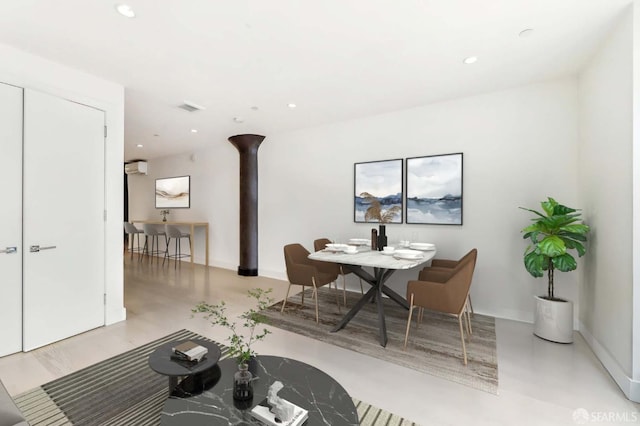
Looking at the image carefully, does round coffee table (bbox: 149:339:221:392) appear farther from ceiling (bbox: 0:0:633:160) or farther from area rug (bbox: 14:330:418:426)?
ceiling (bbox: 0:0:633:160)

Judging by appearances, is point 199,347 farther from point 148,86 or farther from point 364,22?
point 148,86

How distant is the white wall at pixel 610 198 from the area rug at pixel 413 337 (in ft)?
2.79

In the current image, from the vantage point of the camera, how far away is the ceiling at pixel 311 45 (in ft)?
6.86

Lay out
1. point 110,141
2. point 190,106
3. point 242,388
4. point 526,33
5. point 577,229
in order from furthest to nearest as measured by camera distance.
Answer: point 190,106 < point 110,141 < point 577,229 < point 526,33 < point 242,388

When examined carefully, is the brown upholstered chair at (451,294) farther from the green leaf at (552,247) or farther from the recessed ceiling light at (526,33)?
the recessed ceiling light at (526,33)

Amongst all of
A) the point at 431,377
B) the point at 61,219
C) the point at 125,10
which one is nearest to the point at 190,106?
the point at 125,10

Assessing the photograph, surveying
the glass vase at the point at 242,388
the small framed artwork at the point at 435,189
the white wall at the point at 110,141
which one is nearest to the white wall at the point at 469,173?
the small framed artwork at the point at 435,189

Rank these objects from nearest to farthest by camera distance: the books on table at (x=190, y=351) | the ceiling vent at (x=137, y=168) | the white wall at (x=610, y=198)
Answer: the books on table at (x=190, y=351), the white wall at (x=610, y=198), the ceiling vent at (x=137, y=168)

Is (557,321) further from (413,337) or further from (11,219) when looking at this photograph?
(11,219)

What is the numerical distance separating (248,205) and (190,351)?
13.1ft

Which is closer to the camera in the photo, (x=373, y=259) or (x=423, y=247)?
(x=373, y=259)

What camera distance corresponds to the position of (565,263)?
106 inches

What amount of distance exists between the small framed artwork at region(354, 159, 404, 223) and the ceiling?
3.05 feet

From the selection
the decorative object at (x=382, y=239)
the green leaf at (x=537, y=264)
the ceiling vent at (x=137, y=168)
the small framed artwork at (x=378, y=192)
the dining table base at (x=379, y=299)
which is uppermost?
the ceiling vent at (x=137, y=168)
